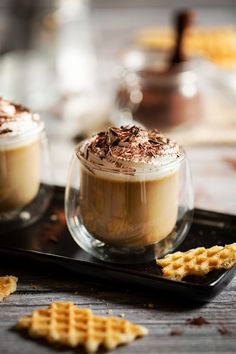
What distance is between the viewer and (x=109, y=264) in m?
1.35

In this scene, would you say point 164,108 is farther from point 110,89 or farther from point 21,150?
point 21,150

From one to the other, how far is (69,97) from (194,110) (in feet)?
1.92

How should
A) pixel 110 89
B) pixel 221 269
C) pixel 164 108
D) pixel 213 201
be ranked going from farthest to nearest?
1. pixel 110 89
2. pixel 164 108
3. pixel 213 201
4. pixel 221 269

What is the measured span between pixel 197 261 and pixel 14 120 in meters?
0.53

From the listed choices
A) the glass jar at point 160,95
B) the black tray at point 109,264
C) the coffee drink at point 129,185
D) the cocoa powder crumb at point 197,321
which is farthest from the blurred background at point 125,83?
the cocoa powder crumb at point 197,321

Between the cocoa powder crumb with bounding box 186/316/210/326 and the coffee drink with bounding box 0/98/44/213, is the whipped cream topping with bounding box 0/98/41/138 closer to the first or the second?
the coffee drink with bounding box 0/98/44/213

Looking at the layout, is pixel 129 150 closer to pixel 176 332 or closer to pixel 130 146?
pixel 130 146

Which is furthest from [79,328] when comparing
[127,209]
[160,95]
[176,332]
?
[160,95]

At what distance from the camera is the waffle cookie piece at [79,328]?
A: 1143mm

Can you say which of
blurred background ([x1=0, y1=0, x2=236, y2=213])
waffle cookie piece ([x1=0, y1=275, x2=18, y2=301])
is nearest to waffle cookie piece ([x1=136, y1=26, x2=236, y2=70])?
blurred background ([x1=0, y1=0, x2=236, y2=213])

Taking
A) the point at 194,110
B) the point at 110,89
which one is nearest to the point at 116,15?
the point at 110,89

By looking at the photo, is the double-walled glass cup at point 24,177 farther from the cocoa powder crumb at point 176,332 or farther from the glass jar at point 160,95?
the glass jar at point 160,95

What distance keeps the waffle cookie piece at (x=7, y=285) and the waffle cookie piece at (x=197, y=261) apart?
0.99 feet

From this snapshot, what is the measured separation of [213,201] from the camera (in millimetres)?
1865
